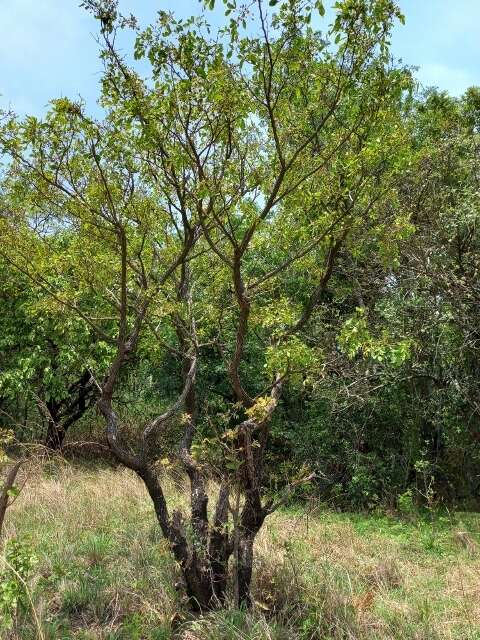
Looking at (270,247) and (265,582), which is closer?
(265,582)

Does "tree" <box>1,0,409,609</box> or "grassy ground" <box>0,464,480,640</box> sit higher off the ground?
"tree" <box>1,0,409,609</box>

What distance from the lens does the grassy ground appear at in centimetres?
364

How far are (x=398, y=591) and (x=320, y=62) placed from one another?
3.93 metres

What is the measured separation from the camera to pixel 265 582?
13.9 feet

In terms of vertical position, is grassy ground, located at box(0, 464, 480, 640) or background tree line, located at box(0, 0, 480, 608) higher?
background tree line, located at box(0, 0, 480, 608)

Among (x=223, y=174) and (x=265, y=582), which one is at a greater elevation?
(x=223, y=174)

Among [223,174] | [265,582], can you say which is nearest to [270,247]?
[223,174]

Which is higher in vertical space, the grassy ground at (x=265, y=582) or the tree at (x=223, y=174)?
the tree at (x=223, y=174)

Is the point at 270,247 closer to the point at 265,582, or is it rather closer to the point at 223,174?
the point at 223,174

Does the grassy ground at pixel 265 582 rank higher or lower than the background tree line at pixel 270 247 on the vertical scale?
lower

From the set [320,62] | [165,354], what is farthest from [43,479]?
[320,62]

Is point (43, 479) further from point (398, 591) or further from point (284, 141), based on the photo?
point (284, 141)

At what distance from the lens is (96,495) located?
23.3ft

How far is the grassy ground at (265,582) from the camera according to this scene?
143 inches
